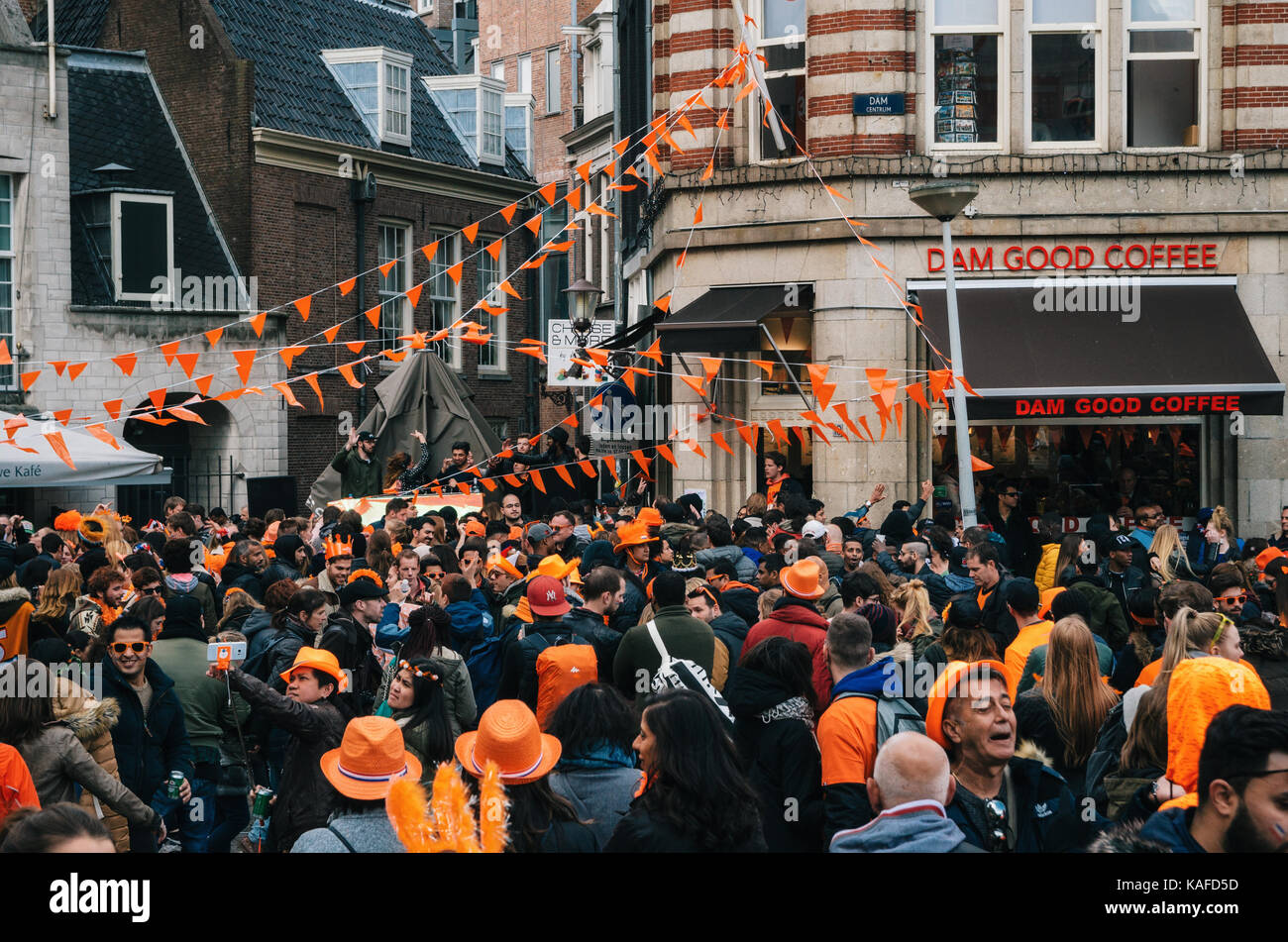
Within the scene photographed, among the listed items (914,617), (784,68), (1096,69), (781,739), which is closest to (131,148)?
(784,68)

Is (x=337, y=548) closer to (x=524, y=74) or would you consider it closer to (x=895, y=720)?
(x=895, y=720)

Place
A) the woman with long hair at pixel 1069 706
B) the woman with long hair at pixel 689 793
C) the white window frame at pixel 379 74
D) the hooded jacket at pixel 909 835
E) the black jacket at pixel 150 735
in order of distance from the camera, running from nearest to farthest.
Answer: the hooded jacket at pixel 909 835 → the woman with long hair at pixel 689 793 → the woman with long hair at pixel 1069 706 → the black jacket at pixel 150 735 → the white window frame at pixel 379 74

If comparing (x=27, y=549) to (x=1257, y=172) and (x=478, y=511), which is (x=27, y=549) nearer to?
(x=478, y=511)

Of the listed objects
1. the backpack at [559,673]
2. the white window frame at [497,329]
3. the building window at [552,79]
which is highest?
the building window at [552,79]

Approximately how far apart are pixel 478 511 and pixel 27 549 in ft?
17.4

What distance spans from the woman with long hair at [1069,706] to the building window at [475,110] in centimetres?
2721

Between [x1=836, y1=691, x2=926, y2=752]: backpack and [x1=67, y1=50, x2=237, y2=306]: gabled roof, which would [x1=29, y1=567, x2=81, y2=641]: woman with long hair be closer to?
[x1=836, y1=691, x2=926, y2=752]: backpack

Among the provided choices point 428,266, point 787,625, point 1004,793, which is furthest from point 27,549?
point 428,266

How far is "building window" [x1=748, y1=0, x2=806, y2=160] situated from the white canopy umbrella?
8.44 metres

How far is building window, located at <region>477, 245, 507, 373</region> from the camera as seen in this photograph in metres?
31.3

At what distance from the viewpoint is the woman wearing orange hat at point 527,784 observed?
4543 millimetres

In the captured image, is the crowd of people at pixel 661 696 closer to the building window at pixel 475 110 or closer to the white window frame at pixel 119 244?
the white window frame at pixel 119 244

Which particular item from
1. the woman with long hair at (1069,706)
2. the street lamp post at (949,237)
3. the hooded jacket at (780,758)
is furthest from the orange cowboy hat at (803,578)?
the street lamp post at (949,237)

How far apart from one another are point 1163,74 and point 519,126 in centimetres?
2085
